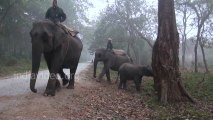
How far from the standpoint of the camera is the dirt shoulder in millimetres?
8164

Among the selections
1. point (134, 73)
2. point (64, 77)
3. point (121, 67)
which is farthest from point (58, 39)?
point (121, 67)

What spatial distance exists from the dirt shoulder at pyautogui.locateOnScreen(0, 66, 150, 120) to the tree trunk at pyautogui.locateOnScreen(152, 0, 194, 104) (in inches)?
43.9

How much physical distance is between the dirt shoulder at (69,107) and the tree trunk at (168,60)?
1115 mm

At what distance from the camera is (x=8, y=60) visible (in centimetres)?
3244

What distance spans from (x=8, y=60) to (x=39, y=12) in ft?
44.2

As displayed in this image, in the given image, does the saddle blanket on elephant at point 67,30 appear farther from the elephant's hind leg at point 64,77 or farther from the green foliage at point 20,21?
the green foliage at point 20,21

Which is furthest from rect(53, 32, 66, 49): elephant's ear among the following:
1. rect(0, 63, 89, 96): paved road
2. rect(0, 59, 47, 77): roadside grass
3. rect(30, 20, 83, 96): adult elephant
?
rect(0, 59, 47, 77): roadside grass

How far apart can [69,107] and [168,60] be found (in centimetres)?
456

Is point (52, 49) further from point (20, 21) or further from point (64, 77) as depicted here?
point (20, 21)

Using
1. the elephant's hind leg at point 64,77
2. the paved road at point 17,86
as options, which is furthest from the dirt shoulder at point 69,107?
the elephant's hind leg at point 64,77

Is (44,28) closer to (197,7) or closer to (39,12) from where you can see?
(197,7)

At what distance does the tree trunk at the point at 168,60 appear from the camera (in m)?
12.1

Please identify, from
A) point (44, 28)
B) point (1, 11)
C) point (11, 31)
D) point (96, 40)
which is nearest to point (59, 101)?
point (44, 28)

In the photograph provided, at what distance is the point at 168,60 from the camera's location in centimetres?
1211
